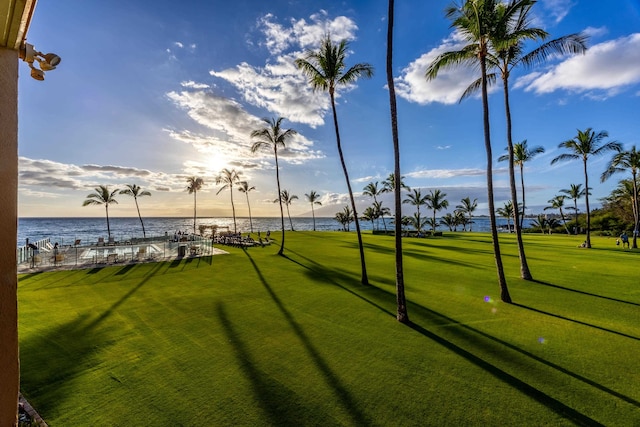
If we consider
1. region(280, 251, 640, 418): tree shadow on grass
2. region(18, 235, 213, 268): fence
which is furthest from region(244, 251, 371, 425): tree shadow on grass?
region(18, 235, 213, 268): fence

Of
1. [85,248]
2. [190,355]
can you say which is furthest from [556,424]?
[85,248]

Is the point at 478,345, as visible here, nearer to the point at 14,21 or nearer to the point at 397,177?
the point at 397,177

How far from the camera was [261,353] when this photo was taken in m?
6.74

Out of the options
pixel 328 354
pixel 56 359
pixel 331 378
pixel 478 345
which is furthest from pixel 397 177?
pixel 56 359

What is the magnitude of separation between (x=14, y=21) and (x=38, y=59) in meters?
0.69

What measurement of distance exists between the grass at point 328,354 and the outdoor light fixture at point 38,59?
5.28 m

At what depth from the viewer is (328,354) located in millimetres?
6699

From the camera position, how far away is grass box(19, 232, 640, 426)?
478 cm

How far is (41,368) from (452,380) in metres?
8.67

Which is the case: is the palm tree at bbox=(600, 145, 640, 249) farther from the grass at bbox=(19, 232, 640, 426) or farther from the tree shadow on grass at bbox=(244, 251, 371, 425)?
the tree shadow on grass at bbox=(244, 251, 371, 425)

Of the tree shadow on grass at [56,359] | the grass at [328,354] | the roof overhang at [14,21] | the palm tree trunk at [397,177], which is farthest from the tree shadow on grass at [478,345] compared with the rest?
the roof overhang at [14,21]

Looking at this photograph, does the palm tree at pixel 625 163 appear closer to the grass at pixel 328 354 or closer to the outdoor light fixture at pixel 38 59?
the grass at pixel 328 354

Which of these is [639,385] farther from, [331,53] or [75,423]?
[331,53]

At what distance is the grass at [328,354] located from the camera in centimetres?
478
